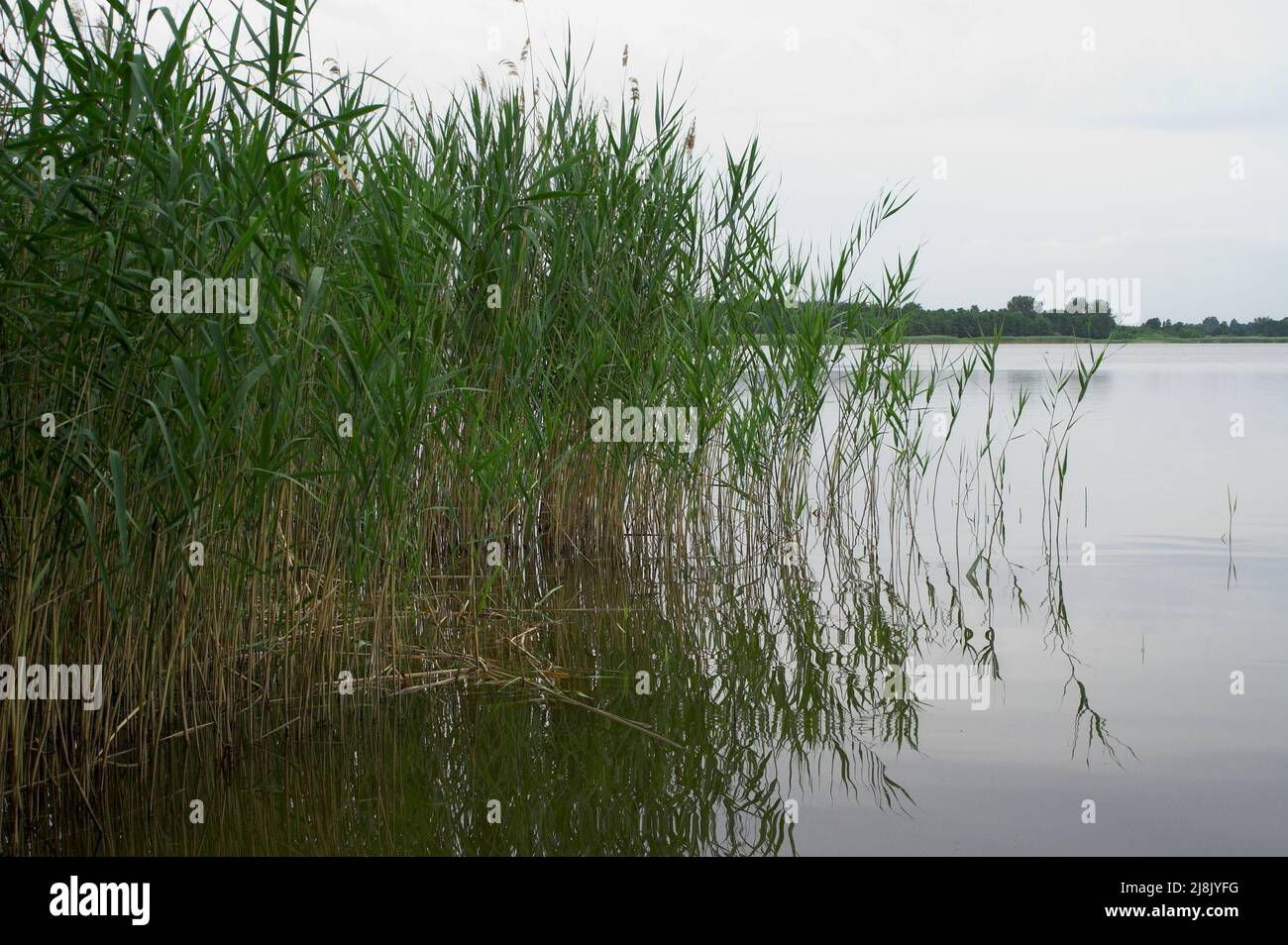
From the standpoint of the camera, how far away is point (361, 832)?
10.2 ft

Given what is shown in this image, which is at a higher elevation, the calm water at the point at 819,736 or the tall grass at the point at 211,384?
the tall grass at the point at 211,384

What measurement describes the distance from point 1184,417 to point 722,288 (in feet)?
36.4

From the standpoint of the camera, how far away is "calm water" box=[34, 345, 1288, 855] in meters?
3.09

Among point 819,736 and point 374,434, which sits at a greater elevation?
point 374,434

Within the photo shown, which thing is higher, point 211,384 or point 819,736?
point 211,384

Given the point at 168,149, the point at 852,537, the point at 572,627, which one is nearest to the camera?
the point at 168,149

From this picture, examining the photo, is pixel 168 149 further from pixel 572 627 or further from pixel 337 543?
pixel 572 627

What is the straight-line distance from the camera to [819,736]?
382 cm

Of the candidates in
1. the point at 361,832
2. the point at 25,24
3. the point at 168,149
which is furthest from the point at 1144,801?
the point at 25,24

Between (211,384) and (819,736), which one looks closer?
(211,384)

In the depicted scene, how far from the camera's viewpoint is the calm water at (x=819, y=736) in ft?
10.1

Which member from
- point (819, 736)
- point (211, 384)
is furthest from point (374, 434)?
point (819, 736)

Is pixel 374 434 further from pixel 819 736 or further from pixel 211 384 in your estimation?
pixel 819 736

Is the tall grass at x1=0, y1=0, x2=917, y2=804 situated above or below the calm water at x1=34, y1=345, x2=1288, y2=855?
above
